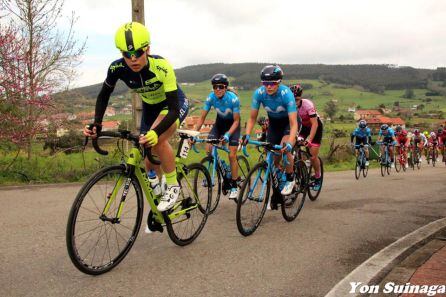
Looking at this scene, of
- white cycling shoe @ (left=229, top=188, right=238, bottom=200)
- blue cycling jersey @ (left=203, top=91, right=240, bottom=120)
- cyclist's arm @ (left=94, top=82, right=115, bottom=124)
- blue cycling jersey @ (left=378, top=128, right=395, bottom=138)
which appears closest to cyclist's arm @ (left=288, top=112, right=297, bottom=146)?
blue cycling jersey @ (left=203, top=91, right=240, bottom=120)

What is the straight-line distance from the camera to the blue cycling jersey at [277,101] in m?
6.33

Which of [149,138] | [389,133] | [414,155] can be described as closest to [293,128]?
[149,138]

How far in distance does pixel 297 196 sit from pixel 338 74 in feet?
482

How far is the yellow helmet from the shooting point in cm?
381

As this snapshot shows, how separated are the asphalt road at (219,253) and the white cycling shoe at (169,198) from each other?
1.86 feet

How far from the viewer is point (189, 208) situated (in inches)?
202

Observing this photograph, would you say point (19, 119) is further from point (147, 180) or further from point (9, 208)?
point (147, 180)

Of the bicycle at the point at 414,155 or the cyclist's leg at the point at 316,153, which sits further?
the bicycle at the point at 414,155

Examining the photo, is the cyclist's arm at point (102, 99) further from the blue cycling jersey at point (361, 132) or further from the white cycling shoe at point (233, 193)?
the blue cycling jersey at point (361, 132)

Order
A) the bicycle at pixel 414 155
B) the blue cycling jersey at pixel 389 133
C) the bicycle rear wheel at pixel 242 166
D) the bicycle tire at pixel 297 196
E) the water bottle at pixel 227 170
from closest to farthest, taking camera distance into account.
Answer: the bicycle tire at pixel 297 196
the water bottle at pixel 227 170
the bicycle rear wheel at pixel 242 166
the blue cycling jersey at pixel 389 133
the bicycle at pixel 414 155

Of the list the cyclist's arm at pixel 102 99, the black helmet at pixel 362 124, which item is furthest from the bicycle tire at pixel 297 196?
the black helmet at pixel 362 124

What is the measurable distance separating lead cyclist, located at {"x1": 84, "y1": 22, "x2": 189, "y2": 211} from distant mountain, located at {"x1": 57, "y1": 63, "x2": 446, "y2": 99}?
124 meters

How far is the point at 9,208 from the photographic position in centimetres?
681

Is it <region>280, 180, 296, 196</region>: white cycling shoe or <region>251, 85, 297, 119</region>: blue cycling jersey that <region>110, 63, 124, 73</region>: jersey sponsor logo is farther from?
<region>280, 180, 296, 196</region>: white cycling shoe
